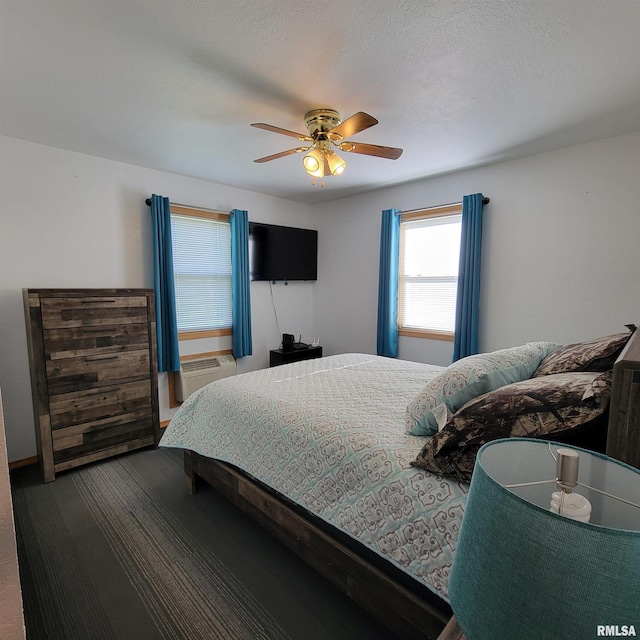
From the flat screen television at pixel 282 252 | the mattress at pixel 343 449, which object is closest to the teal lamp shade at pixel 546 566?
the mattress at pixel 343 449

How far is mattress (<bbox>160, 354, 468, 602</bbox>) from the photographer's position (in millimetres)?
1240

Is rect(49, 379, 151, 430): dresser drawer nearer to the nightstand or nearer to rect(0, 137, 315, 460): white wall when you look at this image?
rect(0, 137, 315, 460): white wall

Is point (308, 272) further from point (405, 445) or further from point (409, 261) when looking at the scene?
point (405, 445)

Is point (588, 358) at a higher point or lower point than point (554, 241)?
lower

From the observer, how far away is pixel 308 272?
4906 millimetres

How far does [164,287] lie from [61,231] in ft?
3.08

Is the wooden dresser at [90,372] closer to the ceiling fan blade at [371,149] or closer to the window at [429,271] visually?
the ceiling fan blade at [371,149]

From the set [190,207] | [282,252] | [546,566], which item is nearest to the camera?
[546,566]

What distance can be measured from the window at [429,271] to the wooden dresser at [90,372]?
2.70m

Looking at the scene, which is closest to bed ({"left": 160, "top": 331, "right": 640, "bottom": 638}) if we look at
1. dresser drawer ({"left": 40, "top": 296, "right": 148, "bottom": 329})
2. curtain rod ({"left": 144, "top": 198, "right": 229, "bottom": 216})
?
dresser drawer ({"left": 40, "top": 296, "right": 148, "bottom": 329})

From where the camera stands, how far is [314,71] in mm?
1892

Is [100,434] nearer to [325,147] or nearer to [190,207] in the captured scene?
[190,207]

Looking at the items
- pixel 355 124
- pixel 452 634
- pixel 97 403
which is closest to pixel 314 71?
pixel 355 124

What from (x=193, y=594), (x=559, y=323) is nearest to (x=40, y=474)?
(x=193, y=594)
